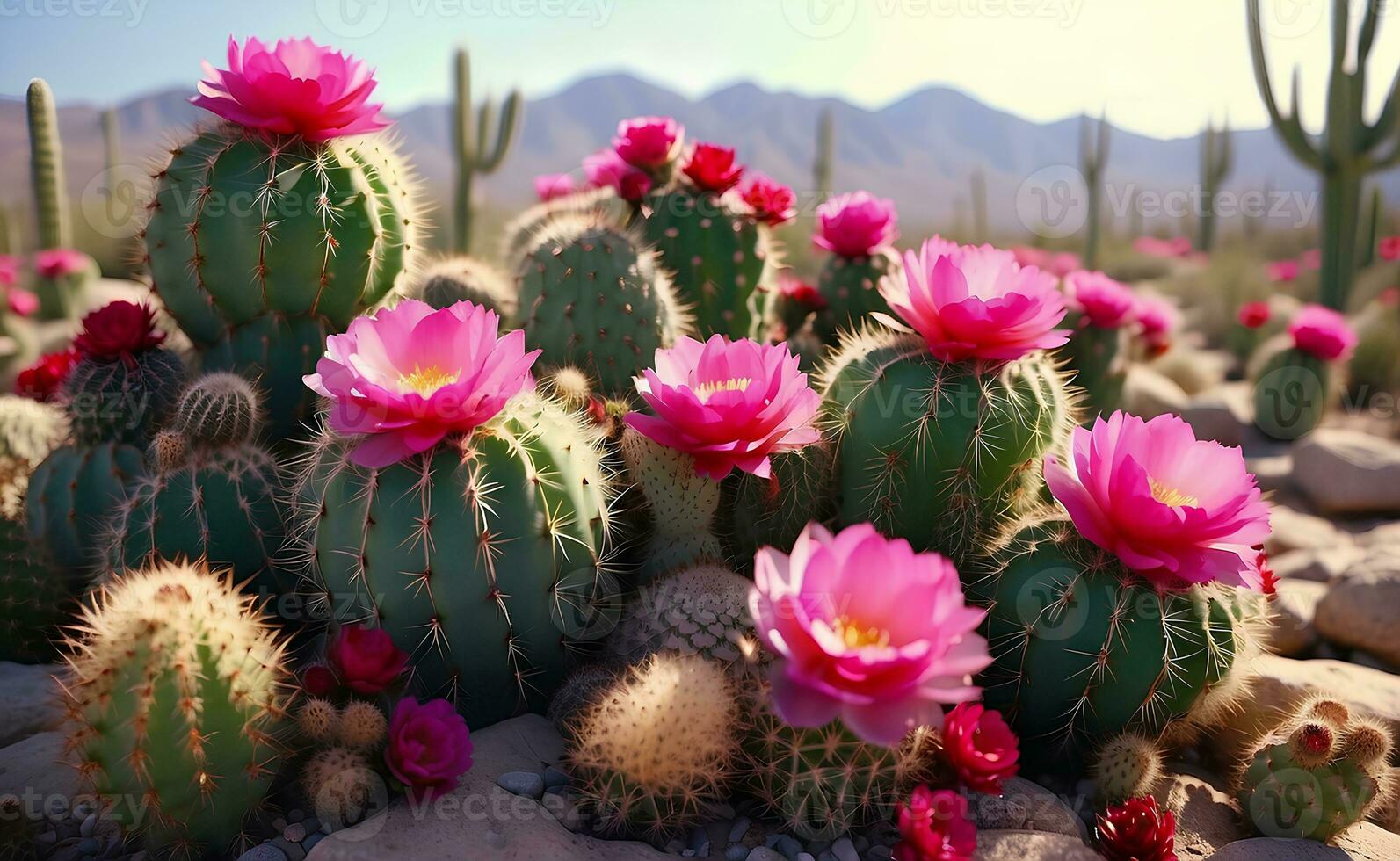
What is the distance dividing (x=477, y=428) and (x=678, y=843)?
3.58 feet

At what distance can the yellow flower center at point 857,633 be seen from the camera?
1.80 metres

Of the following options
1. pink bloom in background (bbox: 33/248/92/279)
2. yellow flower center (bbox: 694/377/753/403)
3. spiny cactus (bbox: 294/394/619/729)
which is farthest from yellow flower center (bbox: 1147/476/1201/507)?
pink bloom in background (bbox: 33/248/92/279)

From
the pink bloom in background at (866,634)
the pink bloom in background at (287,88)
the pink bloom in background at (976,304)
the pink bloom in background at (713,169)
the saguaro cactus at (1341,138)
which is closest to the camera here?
the pink bloom in background at (866,634)

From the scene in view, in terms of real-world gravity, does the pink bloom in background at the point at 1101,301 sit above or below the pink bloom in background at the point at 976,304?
below

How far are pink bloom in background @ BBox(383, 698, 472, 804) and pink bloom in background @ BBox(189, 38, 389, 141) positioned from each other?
1.81m

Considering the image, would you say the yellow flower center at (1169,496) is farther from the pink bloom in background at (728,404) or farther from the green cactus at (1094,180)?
the green cactus at (1094,180)

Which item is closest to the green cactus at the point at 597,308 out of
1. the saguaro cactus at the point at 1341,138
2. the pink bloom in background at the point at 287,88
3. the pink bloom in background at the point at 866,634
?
the pink bloom in background at the point at 287,88

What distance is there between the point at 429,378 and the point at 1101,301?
3510 mm

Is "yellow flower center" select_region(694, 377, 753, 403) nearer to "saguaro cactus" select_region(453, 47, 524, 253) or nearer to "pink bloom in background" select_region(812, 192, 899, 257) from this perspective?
"pink bloom in background" select_region(812, 192, 899, 257)

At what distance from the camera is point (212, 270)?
2.91m

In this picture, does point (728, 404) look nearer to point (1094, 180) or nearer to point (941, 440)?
point (941, 440)

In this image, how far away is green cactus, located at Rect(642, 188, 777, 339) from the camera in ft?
12.4

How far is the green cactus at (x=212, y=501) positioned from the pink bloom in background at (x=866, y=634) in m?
1.61

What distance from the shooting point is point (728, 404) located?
2.28m
